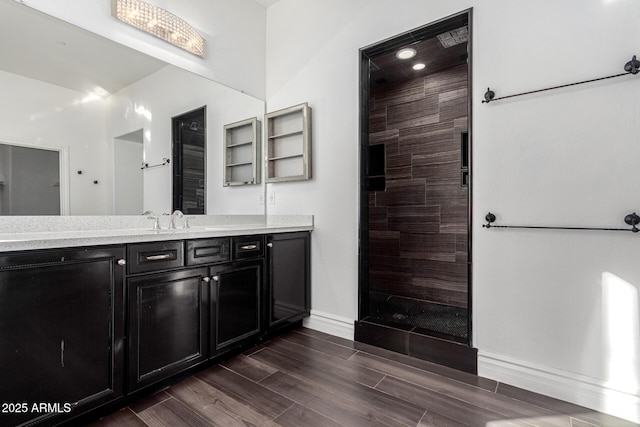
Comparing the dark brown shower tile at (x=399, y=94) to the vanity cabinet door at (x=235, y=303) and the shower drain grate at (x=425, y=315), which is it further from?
the vanity cabinet door at (x=235, y=303)

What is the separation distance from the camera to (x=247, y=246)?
2.22m

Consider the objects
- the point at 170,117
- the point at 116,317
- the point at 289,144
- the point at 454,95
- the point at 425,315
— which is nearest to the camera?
the point at 116,317

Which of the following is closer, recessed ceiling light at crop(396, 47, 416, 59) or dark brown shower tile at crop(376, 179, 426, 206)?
recessed ceiling light at crop(396, 47, 416, 59)

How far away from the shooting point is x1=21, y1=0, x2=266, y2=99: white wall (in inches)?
74.0

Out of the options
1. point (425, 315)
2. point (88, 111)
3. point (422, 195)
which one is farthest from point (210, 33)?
point (425, 315)

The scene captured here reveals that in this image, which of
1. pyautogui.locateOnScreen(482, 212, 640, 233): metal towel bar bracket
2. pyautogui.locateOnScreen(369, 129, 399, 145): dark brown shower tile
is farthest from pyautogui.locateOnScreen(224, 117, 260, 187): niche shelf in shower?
pyautogui.locateOnScreen(482, 212, 640, 233): metal towel bar bracket

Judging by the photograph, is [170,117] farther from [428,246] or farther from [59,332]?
[428,246]

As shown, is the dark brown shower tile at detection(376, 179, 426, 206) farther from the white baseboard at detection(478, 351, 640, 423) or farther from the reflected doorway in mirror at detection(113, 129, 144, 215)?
the reflected doorway in mirror at detection(113, 129, 144, 215)

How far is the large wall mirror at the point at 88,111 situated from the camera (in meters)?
1.69

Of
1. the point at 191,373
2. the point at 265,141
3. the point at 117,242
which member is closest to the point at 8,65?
the point at 117,242

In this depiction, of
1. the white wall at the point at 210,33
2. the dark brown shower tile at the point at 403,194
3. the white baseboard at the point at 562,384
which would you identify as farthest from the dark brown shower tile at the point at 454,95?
the white baseboard at the point at 562,384

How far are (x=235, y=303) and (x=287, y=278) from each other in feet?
1.74

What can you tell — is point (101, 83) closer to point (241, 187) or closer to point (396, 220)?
point (241, 187)

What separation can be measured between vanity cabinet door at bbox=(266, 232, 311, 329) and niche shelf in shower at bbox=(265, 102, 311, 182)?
0.59 metres
